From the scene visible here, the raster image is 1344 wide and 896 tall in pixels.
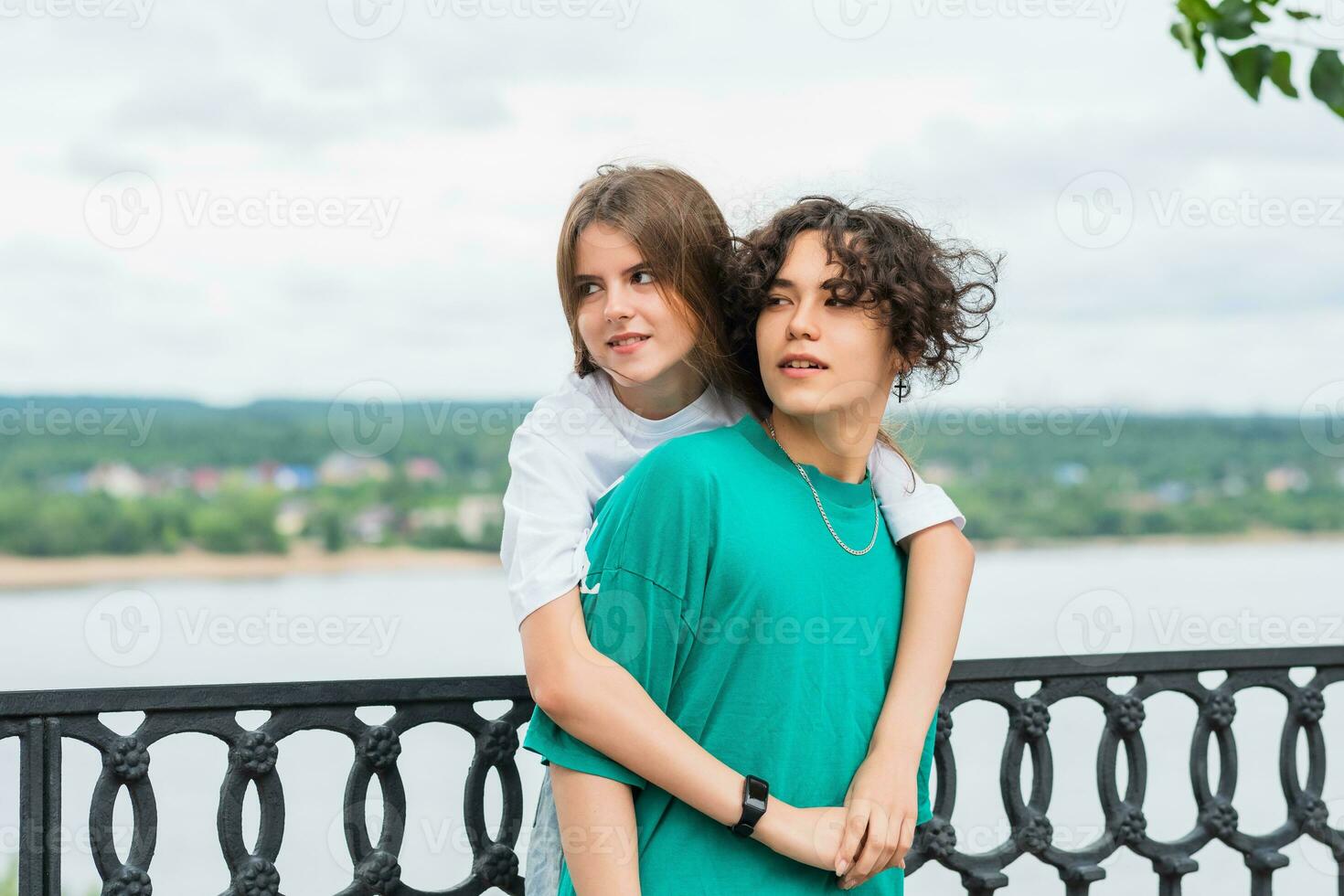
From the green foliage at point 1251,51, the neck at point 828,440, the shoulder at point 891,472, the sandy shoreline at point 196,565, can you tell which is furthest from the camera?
the sandy shoreline at point 196,565

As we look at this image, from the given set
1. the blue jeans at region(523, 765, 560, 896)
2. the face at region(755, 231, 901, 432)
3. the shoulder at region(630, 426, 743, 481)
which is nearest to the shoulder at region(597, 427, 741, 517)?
the shoulder at region(630, 426, 743, 481)

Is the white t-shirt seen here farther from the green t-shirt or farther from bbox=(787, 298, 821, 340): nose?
bbox=(787, 298, 821, 340): nose

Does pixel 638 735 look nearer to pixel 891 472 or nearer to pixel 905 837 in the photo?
pixel 905 837

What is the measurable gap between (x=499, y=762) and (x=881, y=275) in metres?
0.82

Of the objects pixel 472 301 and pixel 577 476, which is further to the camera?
pixel 472 301

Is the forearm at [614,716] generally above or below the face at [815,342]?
below

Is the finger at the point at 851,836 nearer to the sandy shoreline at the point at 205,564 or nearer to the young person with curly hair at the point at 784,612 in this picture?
the young person with curly hair at the point at 784,612

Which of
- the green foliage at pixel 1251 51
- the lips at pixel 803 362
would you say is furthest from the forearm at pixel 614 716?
the green foliage at pixel 1251 51

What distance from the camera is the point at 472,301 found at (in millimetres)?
11578

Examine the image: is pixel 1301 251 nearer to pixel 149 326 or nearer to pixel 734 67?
pixel 734 67

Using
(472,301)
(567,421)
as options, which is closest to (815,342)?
(567,421)

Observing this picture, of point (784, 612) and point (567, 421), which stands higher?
point (567, 421)

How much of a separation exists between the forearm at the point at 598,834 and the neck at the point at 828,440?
17.0 inches

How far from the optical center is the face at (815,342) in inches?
52.5
